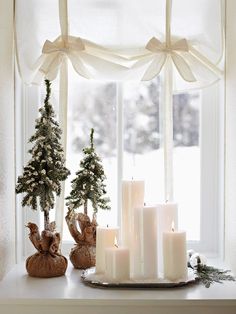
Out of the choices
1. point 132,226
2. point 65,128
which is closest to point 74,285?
point 132,226

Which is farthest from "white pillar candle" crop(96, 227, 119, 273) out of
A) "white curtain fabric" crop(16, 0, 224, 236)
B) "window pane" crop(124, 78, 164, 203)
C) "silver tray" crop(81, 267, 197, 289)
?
"window pane" crop(124, 78, 164, 203)

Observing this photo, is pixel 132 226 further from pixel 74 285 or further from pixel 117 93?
pixel 117 93

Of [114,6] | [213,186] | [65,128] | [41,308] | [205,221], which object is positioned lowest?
[41,308]

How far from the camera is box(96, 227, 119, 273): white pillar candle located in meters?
1.75

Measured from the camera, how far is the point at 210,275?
1782 millimetres

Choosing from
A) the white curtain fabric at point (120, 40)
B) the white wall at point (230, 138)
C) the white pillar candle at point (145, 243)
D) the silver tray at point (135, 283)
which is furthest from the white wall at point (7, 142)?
the white wall at point (230, 138)

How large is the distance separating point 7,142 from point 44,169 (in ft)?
0.57

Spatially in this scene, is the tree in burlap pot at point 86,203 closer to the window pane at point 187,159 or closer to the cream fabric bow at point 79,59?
the cream fabric bow at point 79,59

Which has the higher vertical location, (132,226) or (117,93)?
(117,93)

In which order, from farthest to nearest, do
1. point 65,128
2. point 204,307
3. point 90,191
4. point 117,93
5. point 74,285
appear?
point 117,93 → point 65,128 → point 90,191 → point 74,285 → point 204,307

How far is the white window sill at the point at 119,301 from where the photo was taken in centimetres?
157

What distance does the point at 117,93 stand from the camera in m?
2.09

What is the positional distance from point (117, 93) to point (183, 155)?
338 millimetres

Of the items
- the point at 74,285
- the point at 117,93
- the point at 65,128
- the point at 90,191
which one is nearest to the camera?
the point at 74,285
